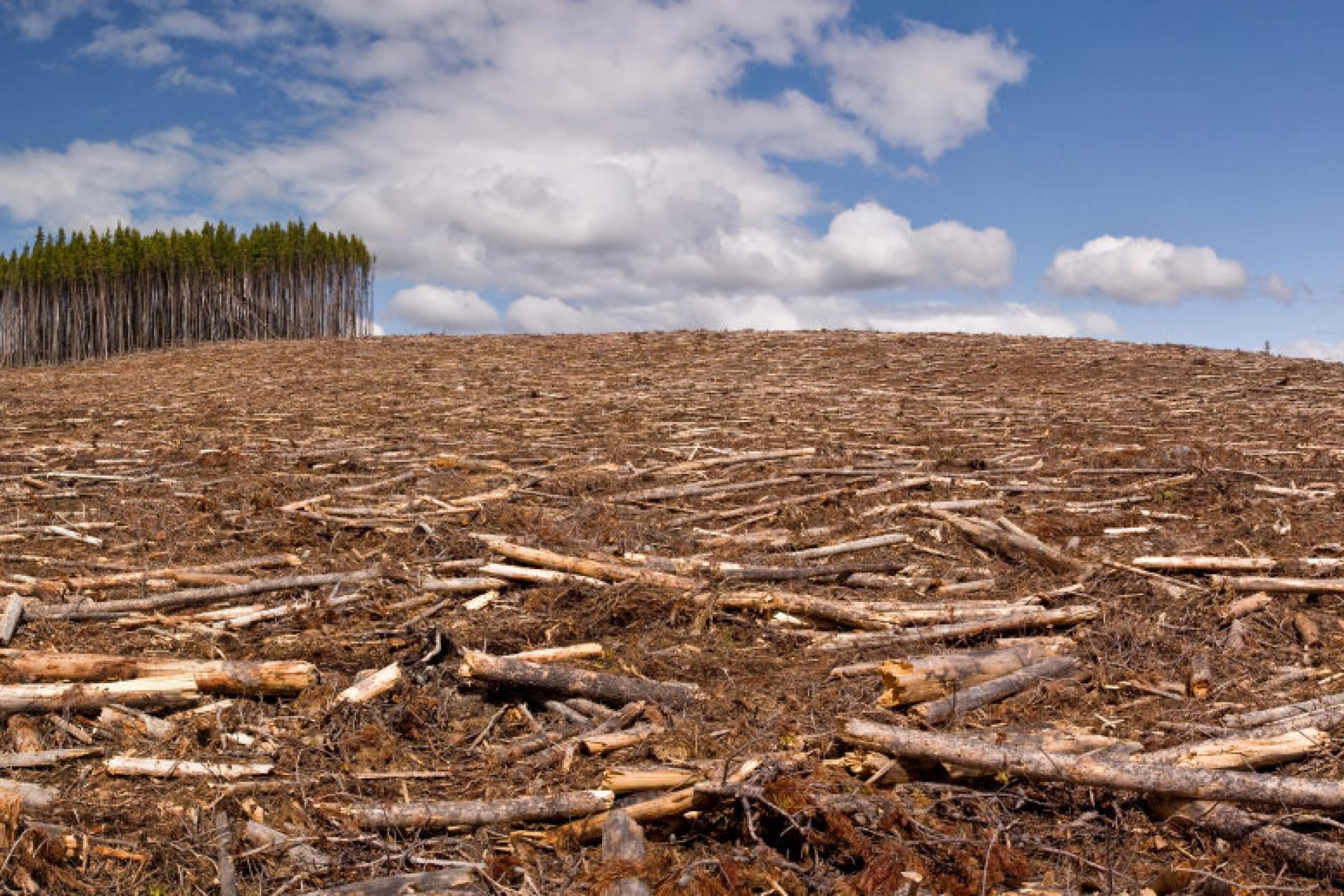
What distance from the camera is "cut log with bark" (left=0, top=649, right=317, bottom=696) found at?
16.7 feet

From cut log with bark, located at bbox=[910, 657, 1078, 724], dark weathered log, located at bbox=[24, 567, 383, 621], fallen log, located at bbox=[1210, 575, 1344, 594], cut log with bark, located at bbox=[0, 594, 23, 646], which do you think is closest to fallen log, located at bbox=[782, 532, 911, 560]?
cut log with bark, located at bbox=[910, 657, 1078, 724]

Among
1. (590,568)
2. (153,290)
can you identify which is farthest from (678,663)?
(153,290)

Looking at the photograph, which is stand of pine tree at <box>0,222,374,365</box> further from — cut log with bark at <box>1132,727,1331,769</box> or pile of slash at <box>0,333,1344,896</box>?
cut log with bark at <box>1132,727,1331,769</box>

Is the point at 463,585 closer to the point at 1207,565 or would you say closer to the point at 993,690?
the point at 993,690

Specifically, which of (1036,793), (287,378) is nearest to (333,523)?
(1036,793)

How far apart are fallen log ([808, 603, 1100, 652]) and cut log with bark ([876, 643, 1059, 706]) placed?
33 cm

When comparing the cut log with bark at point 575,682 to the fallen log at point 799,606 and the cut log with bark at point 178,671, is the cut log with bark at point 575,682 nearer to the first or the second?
the cut log with bark at point 178,671

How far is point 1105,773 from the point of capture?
12.9 ft

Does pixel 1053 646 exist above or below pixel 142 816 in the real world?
above

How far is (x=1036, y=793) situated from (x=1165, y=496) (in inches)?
222

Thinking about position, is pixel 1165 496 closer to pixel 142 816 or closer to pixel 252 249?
pixel 142 816

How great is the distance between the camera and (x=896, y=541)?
24.3 feet

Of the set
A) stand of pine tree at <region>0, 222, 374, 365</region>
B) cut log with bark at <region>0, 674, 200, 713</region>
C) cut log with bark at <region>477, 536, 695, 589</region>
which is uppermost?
stand of pine tree at <region>0, 222, 374, 365</region>

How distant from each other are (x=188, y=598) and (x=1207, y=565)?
23.2 feet
